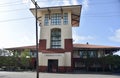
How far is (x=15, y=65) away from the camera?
184ft

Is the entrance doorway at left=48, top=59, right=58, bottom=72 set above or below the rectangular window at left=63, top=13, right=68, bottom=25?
below

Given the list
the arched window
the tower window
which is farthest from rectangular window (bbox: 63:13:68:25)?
the arched window

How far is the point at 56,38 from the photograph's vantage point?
177 ft

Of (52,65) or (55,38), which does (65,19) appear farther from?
(52,65)

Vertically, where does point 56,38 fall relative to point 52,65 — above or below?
above

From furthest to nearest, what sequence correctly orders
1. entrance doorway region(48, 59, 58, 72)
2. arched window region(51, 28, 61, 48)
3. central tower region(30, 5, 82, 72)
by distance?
1. arched window region(51, 28, 61, 48)
2. entrance doorway region(48, 59, 58, 72)
3. central tower region(30, 5, 82, 72)

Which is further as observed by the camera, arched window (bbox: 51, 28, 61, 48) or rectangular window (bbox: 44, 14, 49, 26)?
rectangular window (bbox: 44, 14, 49, 26)

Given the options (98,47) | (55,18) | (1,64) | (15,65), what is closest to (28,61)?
(15,65)

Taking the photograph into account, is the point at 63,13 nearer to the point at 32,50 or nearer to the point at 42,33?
the point at 42,33

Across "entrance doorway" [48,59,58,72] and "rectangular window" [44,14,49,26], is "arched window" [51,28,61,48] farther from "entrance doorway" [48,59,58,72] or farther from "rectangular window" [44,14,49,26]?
"entrance doorway" [48,59,58,72]

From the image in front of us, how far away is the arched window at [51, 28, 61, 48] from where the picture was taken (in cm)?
5325

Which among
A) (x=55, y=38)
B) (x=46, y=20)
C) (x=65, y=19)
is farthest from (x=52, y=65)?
(x=65, y=19)

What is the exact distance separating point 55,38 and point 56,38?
0.78 ft

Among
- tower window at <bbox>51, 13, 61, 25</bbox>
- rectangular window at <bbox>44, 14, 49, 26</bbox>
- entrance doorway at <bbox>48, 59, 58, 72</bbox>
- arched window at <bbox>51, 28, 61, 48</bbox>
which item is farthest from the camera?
rectangular window at <bbox>44, 14, 49, 26</bbox>
